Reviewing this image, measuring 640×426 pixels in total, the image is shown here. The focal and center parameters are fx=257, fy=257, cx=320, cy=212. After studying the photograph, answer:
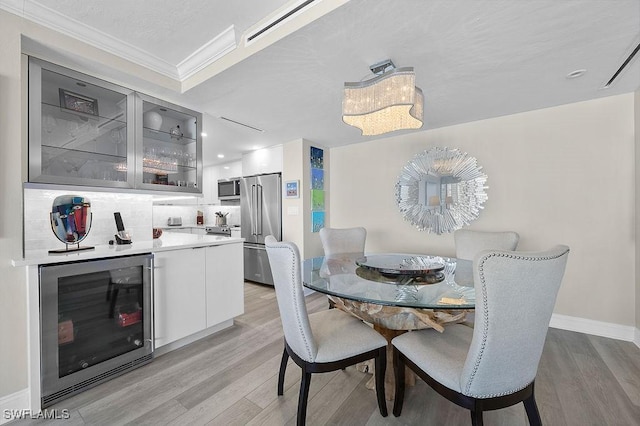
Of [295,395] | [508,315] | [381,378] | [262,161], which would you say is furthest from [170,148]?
[508,315]

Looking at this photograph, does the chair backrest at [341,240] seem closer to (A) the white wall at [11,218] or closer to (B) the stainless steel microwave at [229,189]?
(A) the white wall at [11,218]

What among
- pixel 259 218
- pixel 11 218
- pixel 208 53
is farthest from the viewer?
pixel 259 218

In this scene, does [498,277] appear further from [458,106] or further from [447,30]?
[458,106]

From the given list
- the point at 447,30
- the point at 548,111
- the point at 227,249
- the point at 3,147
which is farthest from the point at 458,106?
the point at 3,147

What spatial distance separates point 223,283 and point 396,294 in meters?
1.85

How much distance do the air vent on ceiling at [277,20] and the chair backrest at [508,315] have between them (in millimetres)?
1641

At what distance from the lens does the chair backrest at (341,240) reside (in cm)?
293

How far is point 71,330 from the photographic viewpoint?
1.75 meters

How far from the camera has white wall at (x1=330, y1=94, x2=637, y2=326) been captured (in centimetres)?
241

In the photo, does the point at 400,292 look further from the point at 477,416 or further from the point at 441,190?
the point at 441,190

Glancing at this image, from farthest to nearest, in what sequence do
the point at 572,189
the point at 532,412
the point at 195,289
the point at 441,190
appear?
the point at 441,190, the point at 572,189, the point at 195,289, the point at 532,412

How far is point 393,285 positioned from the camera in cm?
164

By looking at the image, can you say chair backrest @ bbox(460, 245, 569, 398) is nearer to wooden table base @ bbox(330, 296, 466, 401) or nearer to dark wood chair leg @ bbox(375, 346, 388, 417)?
wooden table base @ bbox(330, 296, 466, 401)

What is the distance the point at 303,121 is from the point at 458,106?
1705 mm
